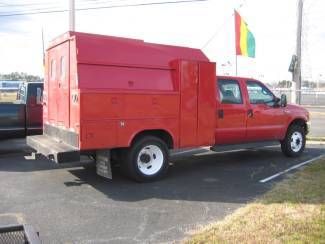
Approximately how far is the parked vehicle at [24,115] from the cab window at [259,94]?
5.14m

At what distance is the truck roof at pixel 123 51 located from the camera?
8.16 metres

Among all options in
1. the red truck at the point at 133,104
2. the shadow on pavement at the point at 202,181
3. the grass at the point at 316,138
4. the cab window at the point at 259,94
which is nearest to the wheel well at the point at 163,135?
the red truck at the point at 133,104

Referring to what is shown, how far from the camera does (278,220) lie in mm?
6148

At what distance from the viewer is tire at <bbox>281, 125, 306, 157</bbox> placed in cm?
1173

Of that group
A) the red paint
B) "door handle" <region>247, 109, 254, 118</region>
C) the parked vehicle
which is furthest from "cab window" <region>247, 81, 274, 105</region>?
the parked vehicle

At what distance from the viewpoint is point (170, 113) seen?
29.5ft

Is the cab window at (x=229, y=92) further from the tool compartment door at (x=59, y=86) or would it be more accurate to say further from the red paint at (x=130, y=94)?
the tool compartment door at (x=59, y=86)

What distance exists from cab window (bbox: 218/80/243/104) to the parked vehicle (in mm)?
4584

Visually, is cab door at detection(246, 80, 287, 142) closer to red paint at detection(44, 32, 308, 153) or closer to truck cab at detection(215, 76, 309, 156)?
truck cab at detection(215, 76, 309, 156)

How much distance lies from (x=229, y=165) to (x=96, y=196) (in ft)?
13.0

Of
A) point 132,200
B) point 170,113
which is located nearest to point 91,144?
point 132,200

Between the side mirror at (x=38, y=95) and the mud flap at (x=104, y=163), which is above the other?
the side mirror at (x=38, y=95)

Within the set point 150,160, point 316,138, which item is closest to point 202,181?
point 150,160

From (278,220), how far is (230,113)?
4.40 meters
